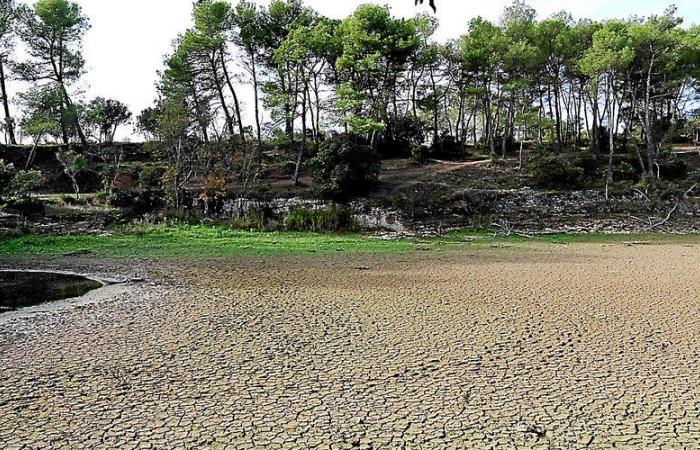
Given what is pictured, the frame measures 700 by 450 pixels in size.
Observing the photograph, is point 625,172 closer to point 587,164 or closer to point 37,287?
point 587,164

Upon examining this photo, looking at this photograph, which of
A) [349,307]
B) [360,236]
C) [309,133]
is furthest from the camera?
[309,133]

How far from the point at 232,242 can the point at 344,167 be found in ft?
29.4

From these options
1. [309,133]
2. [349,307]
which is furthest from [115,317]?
[309,133]

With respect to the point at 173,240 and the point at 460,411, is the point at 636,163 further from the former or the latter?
the point at 460,411

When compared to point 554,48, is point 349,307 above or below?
below

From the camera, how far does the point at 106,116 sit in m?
35.3

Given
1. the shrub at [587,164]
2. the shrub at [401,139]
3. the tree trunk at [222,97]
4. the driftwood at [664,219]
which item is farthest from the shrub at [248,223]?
the shrub at [587,164]

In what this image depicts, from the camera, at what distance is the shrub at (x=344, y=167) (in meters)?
24.4

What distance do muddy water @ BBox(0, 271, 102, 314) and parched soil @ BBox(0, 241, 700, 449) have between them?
0.99 m

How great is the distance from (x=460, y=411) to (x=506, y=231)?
1647 centimetres

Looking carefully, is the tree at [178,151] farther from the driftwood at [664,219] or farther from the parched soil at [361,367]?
the driftwood at [664,219]

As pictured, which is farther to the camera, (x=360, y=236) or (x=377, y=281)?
(x=360, y=236)

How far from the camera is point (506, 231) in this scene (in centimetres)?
2036

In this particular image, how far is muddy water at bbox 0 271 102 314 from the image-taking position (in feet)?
28.7
